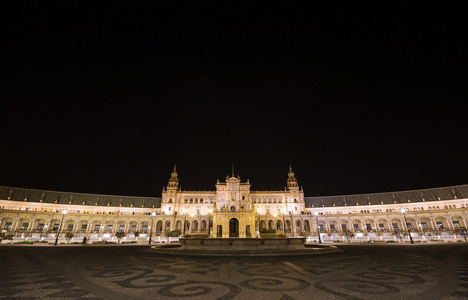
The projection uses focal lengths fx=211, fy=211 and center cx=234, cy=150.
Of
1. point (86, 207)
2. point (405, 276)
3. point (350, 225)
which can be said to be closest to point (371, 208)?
point (350, 225)

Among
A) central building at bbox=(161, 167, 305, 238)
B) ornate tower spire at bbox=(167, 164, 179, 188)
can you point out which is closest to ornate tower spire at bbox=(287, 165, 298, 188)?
central building at bbox=(161, 167, 305, 238)

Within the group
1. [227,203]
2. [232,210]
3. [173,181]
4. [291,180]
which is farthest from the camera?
[291,180]

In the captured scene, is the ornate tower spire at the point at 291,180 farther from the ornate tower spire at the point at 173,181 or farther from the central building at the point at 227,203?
the ornate tower spire at the point at 173,181

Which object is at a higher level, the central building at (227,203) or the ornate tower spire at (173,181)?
the ornate tower spire at (173,181)

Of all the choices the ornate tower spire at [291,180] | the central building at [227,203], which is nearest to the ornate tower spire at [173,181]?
the central building at [227,203]

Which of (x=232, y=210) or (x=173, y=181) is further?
(x=173, y=181)

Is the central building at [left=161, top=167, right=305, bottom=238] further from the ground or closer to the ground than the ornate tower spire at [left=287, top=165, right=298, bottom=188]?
closer to the ground

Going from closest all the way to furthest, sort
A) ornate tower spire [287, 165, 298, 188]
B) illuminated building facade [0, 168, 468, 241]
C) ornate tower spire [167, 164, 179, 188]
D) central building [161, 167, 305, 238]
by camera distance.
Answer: illuminated building facade [0, 168, 468, 241], central building [161, 167, 305, 238], ornate tower spire [167, 164, 179, 188], ornate tower spire [287, 165, 298, 188]

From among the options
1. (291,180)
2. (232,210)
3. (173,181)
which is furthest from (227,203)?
(291,180)

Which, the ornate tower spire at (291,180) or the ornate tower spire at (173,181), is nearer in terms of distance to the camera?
the ornate tower spire at (173,181)

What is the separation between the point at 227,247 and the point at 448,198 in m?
103

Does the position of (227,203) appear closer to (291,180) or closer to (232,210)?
(232,210)

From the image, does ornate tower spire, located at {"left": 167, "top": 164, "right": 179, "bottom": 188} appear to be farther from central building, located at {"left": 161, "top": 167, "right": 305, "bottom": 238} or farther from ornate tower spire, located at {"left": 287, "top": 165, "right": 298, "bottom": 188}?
ornate tower spire, located at {"left": 287, "top": 165, "right": 298, "bottom": 188}

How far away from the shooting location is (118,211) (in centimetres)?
9312
